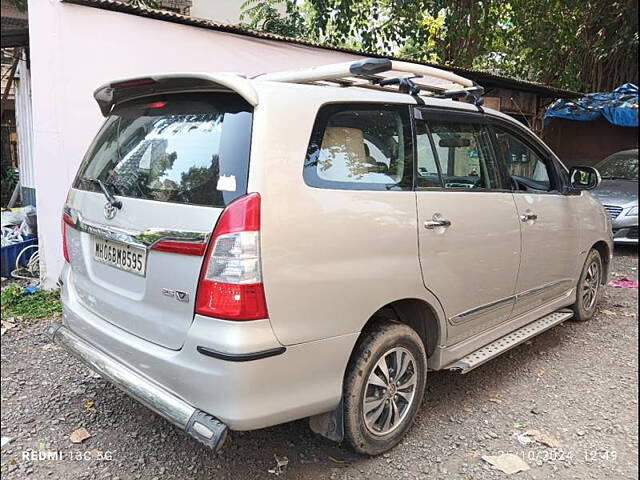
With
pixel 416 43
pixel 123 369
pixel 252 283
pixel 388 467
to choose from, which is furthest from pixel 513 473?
pixel 416 43

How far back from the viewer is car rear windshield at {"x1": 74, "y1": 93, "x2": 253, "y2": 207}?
2.16 meters

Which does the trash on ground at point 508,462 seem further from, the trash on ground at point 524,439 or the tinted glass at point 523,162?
the tinted glass at point 523,162

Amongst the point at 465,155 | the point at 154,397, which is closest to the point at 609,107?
the point at 465,155

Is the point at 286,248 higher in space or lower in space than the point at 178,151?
lower

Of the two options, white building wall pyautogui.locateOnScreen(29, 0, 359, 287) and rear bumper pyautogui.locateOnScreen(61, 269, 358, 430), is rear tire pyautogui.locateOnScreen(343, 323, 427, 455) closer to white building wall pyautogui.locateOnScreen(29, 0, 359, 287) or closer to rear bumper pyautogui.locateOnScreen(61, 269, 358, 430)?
rear bumper pyautogui.locateOnScreen(61, 269, 358, 430)

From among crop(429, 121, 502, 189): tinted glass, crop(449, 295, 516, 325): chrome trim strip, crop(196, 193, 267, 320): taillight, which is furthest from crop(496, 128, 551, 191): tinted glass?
crop(196, 193, 267, 320): taillight

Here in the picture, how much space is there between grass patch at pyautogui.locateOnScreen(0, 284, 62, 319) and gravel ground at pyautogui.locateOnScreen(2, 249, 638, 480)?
1.94ft

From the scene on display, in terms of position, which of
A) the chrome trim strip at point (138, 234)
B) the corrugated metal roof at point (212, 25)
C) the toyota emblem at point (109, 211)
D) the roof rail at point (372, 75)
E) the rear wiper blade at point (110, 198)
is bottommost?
the chrome trim strip at point (138, 234)

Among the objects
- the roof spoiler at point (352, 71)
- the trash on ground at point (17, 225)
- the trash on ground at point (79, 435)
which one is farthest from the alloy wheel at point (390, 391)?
the trash on ground at point (17, 225)

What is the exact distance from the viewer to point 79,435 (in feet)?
9.50

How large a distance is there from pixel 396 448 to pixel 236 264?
1491 millimetres

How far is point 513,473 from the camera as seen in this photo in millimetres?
2676

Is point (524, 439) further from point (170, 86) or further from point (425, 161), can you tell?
point (170, 86)

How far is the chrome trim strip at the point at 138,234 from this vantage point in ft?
6.96
